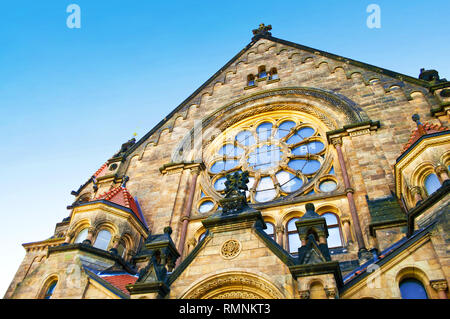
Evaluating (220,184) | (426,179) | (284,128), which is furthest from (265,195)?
(426,179)

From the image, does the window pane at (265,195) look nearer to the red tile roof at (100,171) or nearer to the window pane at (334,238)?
the window pane at (334,238)

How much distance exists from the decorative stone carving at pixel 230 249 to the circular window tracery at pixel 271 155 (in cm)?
504

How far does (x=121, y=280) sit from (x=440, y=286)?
23.8 feet

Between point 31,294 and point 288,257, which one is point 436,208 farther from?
point 31,294

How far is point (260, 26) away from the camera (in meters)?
23.0

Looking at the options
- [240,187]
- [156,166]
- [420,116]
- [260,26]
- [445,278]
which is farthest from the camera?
[260,26]

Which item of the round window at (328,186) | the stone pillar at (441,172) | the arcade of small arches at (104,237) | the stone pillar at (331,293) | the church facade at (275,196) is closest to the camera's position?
the stone pillar at (331,293)

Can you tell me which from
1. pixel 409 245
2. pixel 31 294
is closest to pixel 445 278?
pixel 409 245

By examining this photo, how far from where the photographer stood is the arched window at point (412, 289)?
24.0 feet

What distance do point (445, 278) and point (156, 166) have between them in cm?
1167

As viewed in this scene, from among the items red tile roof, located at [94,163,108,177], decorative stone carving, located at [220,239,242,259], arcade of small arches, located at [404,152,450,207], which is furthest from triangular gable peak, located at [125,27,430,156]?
decorative stone carving, located at [220,239,242,259]

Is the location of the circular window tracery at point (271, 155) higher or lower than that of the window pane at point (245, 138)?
lower

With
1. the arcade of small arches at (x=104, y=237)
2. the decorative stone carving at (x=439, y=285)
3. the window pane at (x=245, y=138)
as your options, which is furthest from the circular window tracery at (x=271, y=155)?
the decorative stone carving at (x=439, y=285)

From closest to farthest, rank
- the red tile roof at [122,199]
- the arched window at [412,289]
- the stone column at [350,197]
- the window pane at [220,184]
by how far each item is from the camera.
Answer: the arched window at [412,289], the stone column at [350,197], the red tile roof at [122,199], the window pane at [220,184]
